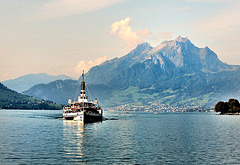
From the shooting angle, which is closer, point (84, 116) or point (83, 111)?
point (84, 116)

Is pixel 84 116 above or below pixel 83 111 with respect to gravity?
below

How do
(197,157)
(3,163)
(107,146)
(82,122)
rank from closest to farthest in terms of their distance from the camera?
1. (3,163)
2. (197,157)
3. (107,146)
4. (82,122)

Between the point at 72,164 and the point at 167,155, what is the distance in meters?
21.3

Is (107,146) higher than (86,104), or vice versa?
(86,104)

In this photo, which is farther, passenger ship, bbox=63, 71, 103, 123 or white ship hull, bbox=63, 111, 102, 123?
passenger ship, bbox=63, 71, 103, 123

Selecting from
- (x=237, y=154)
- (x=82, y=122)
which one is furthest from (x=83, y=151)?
(x=82, y=122)

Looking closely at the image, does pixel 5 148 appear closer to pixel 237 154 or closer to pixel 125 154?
pixel 125 154

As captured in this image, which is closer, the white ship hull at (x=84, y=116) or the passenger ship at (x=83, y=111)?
the white ship hull at (x=84, y=116)

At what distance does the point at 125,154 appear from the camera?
6962cm

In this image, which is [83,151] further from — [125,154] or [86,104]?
[86,104]

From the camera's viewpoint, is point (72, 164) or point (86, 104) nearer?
point (72, 164)

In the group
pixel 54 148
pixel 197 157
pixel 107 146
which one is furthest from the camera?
pixel 107 146

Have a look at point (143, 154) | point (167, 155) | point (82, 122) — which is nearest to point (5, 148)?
point (143, 154)

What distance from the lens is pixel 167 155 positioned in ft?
225
